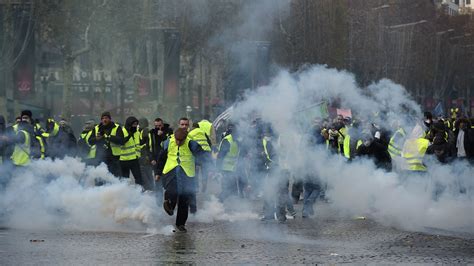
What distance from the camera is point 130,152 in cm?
1991

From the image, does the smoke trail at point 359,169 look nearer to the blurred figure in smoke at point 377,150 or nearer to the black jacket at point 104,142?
the blurred figure in smoke at point 377,150

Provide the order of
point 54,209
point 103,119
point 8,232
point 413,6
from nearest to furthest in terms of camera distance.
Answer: point 8,232, point 54,209, point 103,119, point 413,6

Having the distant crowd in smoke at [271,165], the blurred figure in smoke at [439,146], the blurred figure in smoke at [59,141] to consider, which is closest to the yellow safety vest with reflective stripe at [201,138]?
the distant crowd in smoke at [271,165]

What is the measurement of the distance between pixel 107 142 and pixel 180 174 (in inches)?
153

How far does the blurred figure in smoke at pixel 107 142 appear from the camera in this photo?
774 inches

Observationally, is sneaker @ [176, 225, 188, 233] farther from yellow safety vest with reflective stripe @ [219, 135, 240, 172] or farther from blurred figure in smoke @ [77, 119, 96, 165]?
blurred figure in smoke @ [77, 119, 96, 165]

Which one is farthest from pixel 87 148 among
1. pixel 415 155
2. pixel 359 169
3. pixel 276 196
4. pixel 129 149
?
pixel 415 155

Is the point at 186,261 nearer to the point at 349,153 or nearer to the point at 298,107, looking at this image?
the point at 298,107

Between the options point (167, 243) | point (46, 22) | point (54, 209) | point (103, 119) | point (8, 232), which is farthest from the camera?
point (46, 22)

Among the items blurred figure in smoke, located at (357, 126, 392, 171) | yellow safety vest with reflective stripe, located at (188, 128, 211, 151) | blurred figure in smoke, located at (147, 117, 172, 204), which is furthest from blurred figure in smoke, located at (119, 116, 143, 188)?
blurred figure in smoke, located at (357, 126, 392, 171)

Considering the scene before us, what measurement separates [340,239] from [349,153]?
5289mm

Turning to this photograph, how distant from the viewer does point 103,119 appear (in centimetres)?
1964

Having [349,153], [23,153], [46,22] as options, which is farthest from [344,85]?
[46,22]

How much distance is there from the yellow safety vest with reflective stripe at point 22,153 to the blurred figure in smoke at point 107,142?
139 cm
